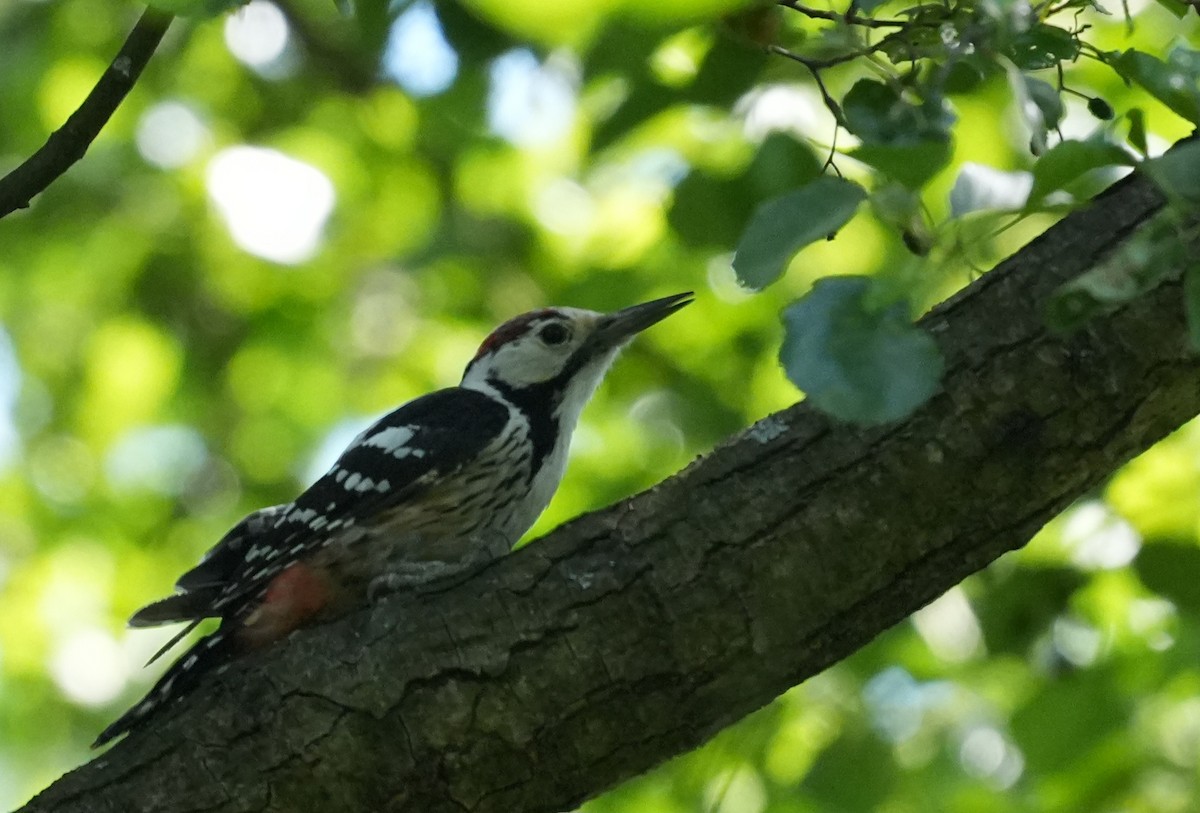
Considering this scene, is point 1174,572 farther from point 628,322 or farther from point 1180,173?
point 1180,173

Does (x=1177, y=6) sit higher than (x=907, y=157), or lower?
lower

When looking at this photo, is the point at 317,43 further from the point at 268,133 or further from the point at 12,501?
the point at 12,501

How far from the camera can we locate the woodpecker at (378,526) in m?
3.02

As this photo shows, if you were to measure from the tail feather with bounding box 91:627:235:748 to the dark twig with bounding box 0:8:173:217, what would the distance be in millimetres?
979

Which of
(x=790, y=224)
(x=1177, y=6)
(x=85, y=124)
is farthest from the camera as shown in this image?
(x=85, y=124)

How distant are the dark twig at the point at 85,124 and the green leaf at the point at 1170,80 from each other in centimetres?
178

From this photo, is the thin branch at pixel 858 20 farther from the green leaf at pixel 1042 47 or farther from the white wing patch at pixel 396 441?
the white wing patch at pixel 396 441

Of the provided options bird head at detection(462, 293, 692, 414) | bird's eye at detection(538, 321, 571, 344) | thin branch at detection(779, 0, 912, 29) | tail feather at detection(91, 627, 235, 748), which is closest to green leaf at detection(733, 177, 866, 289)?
thin branch at detection(779, 0, 912, 29)

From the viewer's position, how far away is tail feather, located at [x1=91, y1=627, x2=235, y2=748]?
272 cm

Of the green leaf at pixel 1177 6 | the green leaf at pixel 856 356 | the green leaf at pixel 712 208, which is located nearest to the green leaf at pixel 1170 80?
the green leaf at pixel 1177 6

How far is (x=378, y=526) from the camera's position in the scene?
3.23 meters

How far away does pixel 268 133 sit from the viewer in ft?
20.0

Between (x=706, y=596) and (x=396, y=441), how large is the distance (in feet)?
4.23

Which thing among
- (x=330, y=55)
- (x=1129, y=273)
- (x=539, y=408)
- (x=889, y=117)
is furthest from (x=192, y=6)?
(x=330, y=55)
